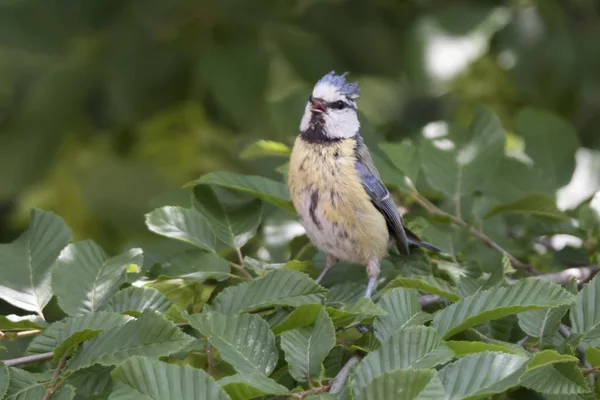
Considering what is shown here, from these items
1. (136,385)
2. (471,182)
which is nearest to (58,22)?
(471,182)

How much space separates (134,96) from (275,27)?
2.11ft

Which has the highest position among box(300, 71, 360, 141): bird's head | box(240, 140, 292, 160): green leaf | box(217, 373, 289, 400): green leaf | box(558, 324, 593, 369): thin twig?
box(300, 71, 360, 141): bird's head

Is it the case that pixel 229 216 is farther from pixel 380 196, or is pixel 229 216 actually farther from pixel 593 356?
pixel 593 356

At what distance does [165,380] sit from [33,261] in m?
0.63

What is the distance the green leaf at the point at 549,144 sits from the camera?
2.37 meters

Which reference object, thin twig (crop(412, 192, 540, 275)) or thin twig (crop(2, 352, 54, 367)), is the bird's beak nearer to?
thin twig (crop(412, 192, 540, 275))

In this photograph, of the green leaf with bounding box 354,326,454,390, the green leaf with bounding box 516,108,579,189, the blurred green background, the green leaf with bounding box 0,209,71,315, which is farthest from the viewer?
the blurred green background

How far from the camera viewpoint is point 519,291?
4.45ft

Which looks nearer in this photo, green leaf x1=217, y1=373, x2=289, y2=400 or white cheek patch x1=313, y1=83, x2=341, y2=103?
A: green leaf x1=217, y1=373, x2=289, y2=400

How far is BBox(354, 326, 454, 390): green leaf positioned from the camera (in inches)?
47.6

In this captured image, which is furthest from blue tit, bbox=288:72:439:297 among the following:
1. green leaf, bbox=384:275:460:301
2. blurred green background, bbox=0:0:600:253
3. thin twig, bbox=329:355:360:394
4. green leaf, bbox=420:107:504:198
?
blurred green background, bbox=0:0:600:253

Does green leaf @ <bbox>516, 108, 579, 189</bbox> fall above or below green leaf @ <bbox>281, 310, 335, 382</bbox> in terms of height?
above

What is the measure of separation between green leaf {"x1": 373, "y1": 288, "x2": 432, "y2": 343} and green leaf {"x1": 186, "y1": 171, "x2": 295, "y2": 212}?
21.3 inches

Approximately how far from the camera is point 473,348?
4.14 ft
